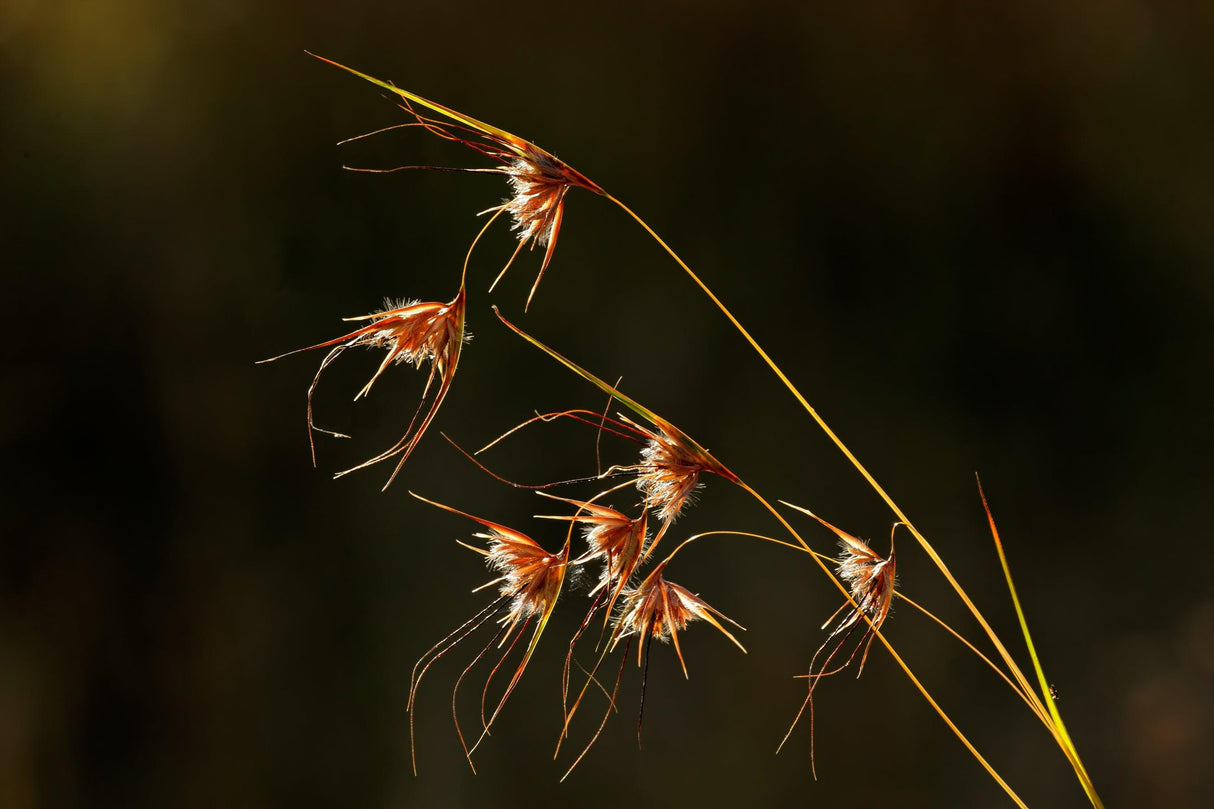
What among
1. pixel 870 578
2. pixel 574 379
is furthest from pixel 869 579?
pixel 574 379

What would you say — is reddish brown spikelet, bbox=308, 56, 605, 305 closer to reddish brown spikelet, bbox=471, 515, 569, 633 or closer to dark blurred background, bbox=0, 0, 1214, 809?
reddish brown spikelet, bbox=471, 515, 569, 633

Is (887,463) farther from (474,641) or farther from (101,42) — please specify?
(101,42)

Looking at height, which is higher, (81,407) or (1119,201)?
(1119,201)

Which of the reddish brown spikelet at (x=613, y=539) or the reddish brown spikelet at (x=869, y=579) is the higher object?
the reddish brown spikelet at (x=869, y=579)

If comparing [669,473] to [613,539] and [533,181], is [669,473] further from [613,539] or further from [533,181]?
[533,181]

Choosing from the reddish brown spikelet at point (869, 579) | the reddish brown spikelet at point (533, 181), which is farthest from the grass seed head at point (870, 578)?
the reddish brown spikelet at point (533, 181)

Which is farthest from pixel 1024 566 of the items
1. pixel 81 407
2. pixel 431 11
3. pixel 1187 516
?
pixel 81 407

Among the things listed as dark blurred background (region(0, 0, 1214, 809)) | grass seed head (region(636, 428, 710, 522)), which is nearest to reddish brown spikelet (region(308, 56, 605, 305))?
grass seed head (region(636, 428, 710, 522))

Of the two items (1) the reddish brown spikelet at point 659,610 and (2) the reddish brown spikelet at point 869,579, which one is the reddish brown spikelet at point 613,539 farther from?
(2) the reddish brown spikelet at point 869,579

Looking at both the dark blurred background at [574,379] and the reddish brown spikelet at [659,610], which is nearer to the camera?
the reddish brown spikelet at [659,610]
